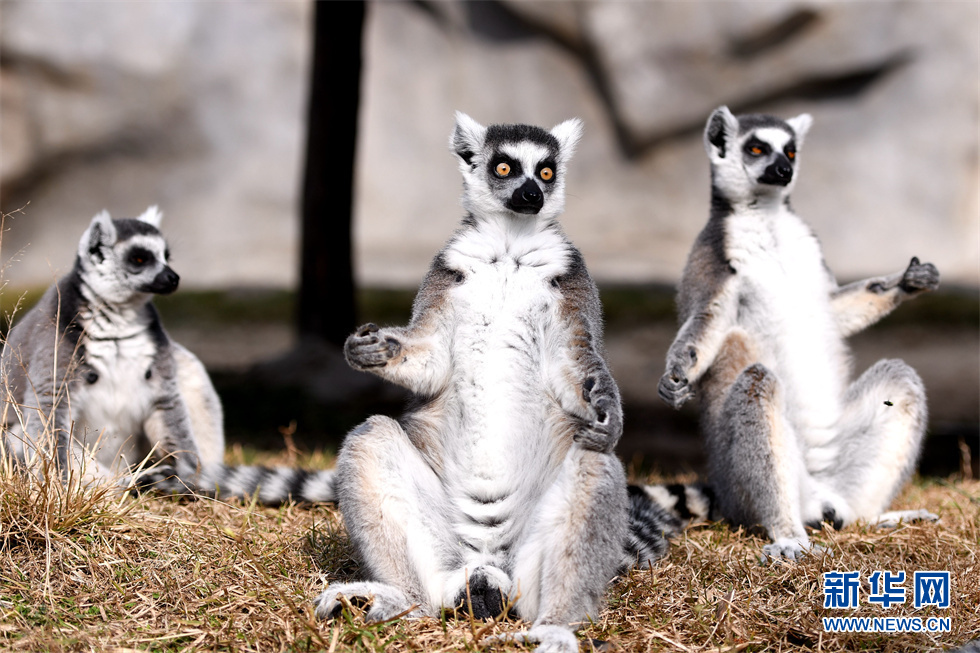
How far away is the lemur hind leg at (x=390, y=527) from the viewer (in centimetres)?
249

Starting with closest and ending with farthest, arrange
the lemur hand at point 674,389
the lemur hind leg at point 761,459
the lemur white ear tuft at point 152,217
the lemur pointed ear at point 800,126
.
→ the lemur hand at point 674,389 → the lemur hind leg at point 761,459 → the lemur pointed ear at point 800,126 → the lemur white ear tuft at point 152,217

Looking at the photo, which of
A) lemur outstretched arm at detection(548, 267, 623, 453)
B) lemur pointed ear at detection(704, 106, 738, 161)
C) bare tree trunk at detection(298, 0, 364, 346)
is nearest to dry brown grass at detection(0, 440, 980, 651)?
lemur outstretched arm at detection(548, 267, 623, 453)

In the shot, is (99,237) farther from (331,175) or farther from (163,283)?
(331,175)

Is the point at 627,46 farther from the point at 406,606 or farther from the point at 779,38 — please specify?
the point at 406,606

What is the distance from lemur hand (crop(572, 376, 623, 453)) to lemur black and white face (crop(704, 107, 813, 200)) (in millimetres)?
1753

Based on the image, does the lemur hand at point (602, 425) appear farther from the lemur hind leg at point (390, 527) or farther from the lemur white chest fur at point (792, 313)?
the lemur white chest fur at point (792, 313)

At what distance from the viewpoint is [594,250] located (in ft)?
53.0

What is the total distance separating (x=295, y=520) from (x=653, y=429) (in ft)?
16.6

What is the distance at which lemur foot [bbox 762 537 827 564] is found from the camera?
3105mm

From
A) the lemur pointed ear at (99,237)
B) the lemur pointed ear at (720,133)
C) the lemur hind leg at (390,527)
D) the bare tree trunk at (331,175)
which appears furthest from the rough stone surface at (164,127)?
the lemur hind leg at (390,527)

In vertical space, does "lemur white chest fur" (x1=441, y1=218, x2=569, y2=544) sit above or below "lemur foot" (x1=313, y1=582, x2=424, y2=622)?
above

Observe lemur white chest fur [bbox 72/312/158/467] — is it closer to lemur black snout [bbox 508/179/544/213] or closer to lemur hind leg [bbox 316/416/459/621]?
lemur hind leg [bbox 316/416/459/621]

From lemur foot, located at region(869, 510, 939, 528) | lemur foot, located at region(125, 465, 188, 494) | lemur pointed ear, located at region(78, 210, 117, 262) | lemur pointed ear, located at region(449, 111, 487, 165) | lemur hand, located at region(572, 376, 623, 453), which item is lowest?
lemur foot, located at region(869, 510, 939, 528)

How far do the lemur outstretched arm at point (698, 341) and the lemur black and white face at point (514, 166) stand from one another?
881 mm
